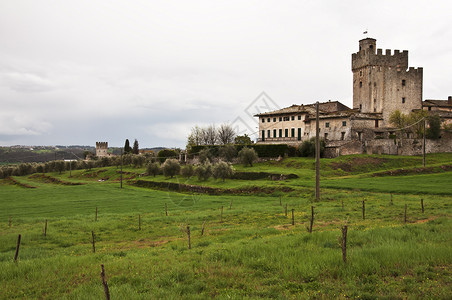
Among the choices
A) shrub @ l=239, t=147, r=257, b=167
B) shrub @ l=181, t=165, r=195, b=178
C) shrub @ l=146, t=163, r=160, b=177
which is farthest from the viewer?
shrub @ l=146, t=163, r=160, b=177

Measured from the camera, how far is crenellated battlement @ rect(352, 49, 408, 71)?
265ft

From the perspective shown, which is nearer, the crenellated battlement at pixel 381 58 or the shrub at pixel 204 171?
the shrub at pixel 204 171

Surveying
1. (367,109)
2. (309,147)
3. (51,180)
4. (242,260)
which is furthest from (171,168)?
(242,260)

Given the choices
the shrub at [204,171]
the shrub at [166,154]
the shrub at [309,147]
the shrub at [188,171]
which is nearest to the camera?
the shrub at [204,171]

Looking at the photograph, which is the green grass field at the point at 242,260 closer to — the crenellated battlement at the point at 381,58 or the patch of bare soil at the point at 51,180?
the patch of bare soil at the point at 51,180

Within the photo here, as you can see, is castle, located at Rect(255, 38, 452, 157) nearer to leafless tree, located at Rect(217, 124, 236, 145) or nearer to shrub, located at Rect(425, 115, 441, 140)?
shrub, located at Rect(425, 115, 441, 140)

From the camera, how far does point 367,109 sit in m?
83.0

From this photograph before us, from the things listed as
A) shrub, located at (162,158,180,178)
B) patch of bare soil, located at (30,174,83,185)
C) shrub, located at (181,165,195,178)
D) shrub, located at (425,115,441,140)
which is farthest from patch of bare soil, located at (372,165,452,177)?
patch of bare soil, located at (30,174,83,185)

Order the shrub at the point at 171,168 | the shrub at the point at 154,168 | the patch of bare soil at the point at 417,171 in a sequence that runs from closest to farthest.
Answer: the patch of bare soil at the point at 417,171 < the shrub at the point at 171,168 < the shrub at the point at 154,168

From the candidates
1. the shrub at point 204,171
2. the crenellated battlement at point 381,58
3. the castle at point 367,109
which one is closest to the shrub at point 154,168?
the shrub at point 204,171

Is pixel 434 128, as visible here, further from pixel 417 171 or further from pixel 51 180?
pixel 51 180

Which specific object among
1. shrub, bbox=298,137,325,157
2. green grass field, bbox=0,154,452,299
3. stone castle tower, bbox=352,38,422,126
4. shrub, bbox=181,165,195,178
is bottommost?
green grass field, bbox=0,154,452,299

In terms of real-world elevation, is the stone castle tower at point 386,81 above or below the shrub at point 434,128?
above

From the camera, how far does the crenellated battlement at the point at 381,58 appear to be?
265 ft
